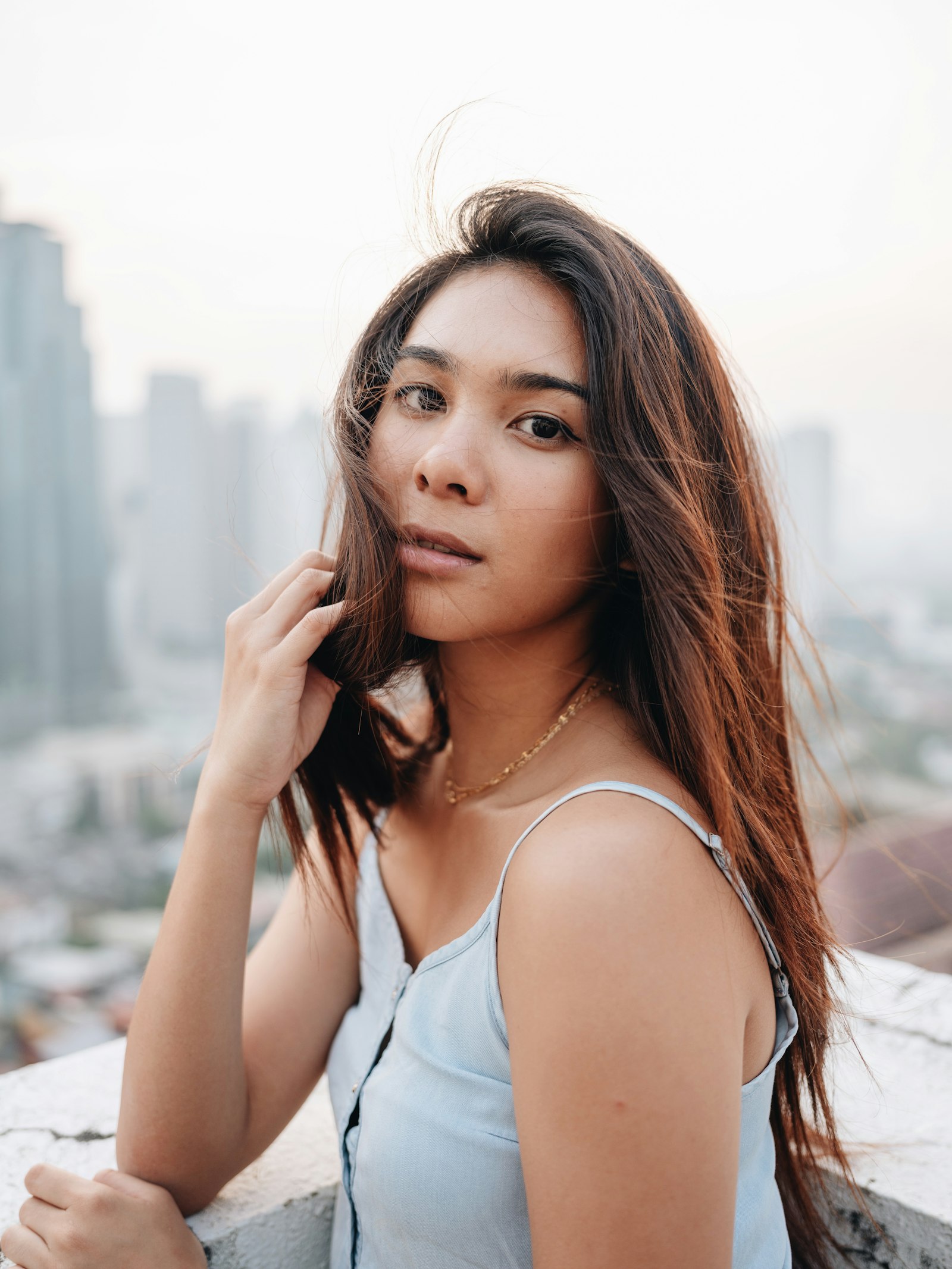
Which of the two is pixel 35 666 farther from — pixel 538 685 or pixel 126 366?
pixel 538 685

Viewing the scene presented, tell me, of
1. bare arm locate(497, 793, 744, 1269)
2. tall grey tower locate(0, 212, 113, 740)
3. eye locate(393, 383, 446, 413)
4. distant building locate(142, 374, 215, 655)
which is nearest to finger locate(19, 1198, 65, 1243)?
bare arm locate(497, 793, 744, 1269)

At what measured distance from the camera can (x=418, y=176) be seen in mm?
1291

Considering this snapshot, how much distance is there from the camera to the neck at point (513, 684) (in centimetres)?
114

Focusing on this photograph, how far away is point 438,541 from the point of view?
1.00 m

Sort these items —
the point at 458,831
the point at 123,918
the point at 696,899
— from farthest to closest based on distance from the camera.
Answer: the point at 123,918, the point at 458,831, the point at 696,899

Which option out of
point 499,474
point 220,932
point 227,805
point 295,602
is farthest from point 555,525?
point 220,932

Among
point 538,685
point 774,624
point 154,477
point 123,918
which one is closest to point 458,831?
point 538,685

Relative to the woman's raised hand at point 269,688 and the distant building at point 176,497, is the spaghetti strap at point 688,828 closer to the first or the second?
the woman's raised hand at point 269,688

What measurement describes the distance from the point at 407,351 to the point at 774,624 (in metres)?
0.58

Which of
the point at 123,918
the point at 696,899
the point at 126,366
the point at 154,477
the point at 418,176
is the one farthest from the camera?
the point at 126,366

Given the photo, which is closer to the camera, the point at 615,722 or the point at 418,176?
the point at 615,722

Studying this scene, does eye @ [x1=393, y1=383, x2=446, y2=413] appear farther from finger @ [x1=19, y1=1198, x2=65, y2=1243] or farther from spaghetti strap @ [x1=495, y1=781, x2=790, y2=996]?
finger @ [x1=19, y1=1198, x2=65, y2=1243]

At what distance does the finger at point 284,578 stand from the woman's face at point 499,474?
0.47 ft

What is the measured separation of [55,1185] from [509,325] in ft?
3.53
